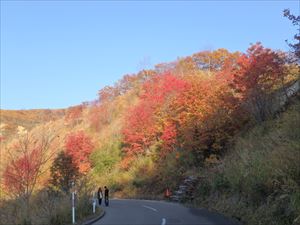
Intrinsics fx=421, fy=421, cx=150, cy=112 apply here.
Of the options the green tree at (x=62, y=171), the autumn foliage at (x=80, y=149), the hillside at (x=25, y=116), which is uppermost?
the hillside at (x=25, y=116)

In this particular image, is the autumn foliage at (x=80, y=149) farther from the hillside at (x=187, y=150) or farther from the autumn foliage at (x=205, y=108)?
the autumn foliage at (x=205, y=108)

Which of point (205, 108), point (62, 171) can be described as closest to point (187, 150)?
point (205, 108)

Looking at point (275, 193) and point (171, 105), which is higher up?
point (171, 105)

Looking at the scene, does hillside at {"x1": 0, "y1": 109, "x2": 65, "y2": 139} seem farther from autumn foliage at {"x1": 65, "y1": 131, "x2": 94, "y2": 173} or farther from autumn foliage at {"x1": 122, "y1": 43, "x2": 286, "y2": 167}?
autumn foliage at {"x1": 122, "y1": 43, "x2": 286, "y2": 167}

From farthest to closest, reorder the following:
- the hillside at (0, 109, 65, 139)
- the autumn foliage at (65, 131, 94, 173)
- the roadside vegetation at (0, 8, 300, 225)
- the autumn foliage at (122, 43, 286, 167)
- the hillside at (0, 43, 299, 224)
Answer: the hillside at (0, 109, 65, 139)
the autumn foliage at (65, 131, 94, 173)
the autumn foliage at (122, 43, 286, 167)
the hillside at (0, 43, 299, 224)
the roadside vegetation at (0, 8, 300, 225)

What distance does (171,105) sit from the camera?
43.8m

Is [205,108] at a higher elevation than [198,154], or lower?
higher

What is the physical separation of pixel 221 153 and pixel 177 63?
4776 cm

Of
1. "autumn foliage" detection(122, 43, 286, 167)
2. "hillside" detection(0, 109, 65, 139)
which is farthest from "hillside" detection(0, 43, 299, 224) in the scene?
"hillside" detection(0, 109, 65, 139)

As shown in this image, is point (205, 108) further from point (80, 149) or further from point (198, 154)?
point (80, 149)

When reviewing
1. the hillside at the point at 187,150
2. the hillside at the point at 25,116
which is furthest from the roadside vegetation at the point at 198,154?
the hillside at the point at 25,116

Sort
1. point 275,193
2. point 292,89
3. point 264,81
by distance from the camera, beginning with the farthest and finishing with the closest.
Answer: point 292,89 → point 264,81 → point 275,193

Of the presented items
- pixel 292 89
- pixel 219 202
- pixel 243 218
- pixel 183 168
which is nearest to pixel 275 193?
pixel 243 218

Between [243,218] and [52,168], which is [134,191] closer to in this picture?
[52,168]
